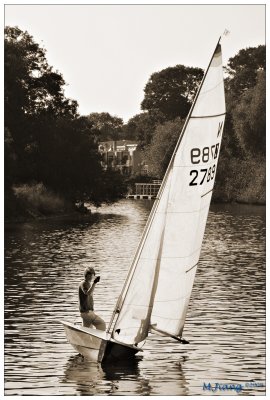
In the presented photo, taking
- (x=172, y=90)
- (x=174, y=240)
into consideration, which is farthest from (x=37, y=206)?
(x=172, y=90)

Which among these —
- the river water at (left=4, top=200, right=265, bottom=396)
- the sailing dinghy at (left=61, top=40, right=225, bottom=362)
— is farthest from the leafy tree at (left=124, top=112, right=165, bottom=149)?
the sailing dinghy at (left=61, top=40, right=225, bottom=362)

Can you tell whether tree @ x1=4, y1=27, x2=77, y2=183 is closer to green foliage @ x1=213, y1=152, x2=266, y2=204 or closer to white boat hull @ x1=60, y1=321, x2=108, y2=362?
green foliage @ x1=213, y1=152, x2=266, y2=204

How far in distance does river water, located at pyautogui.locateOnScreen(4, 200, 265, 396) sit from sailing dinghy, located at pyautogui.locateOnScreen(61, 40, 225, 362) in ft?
3.30

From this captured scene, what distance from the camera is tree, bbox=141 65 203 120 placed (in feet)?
412

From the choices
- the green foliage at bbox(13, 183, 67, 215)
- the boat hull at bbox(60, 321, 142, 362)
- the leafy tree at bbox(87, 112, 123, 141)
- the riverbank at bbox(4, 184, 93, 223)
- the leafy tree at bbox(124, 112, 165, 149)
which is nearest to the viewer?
the boat hull at bbox(60, 321, 142, 362)

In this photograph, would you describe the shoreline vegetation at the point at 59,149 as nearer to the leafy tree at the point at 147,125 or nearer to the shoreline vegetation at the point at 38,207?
the shoreline vegetation at the point at 38,207

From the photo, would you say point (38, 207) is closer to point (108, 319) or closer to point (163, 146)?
point (163, 146)

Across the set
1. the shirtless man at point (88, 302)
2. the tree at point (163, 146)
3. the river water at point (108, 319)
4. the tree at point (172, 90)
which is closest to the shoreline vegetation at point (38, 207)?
the river water at point (108, 319)

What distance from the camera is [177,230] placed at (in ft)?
69.9

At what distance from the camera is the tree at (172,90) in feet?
412

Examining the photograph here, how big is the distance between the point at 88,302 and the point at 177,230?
117 inches

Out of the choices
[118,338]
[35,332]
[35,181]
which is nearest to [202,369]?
[118,338]

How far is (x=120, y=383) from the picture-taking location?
2119 centimetres

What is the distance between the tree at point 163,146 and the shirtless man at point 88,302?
3410 inches
